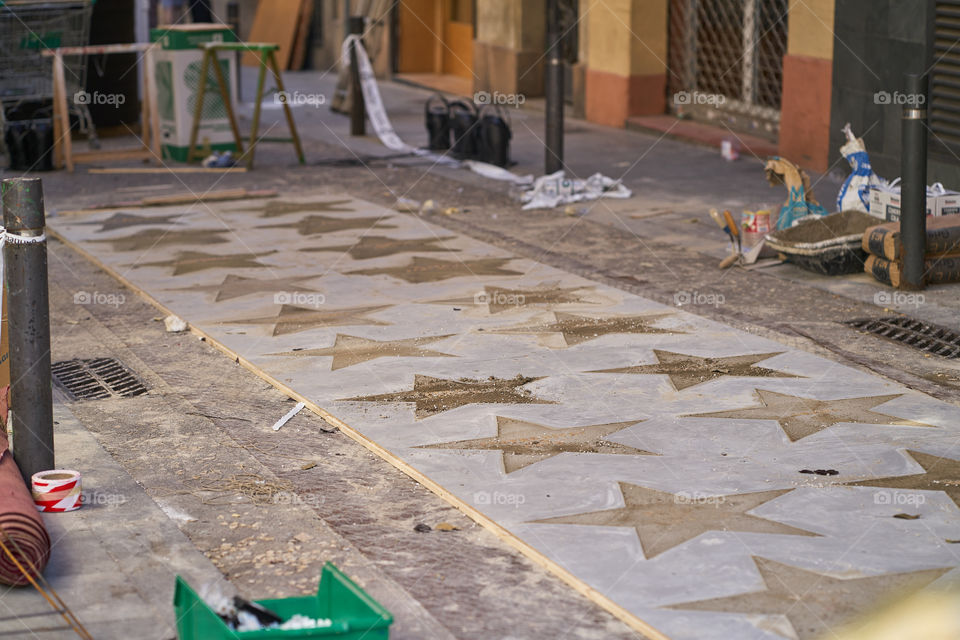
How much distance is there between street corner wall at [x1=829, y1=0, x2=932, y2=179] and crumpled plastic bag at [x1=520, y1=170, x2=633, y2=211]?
195cm

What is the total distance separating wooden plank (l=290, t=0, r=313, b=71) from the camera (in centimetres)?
2230

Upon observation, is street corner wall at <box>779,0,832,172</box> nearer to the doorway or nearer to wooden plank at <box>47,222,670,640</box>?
wooden plank at <box>47,222,670,640</box>

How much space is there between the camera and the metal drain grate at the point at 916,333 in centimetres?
628

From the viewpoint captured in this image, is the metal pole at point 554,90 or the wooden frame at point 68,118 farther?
the wooden frame at point 68,118

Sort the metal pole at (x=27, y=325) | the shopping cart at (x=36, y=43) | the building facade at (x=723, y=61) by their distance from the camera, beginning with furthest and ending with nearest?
the shopping cart at (x=36, y=43) < the building facade at (x=723, y=61) < the metal pole at (x=27, y=325)

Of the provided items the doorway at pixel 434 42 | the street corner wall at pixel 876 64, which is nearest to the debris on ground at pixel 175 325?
the street corner wall at pixel 876 64

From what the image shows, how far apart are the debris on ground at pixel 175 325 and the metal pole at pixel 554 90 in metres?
4.67

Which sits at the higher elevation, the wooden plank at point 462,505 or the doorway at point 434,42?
the doorway at point 434,42

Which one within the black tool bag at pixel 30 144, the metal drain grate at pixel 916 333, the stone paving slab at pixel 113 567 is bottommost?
the stone paving slab at pixel 113 567

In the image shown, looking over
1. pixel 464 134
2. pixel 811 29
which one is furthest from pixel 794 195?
pixel 464 134

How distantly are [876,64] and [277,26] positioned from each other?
1431 centimetres

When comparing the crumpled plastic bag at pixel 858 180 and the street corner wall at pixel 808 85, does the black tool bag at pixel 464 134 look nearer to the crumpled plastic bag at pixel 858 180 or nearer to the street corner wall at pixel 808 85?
the street corner wall at pixel 808 85

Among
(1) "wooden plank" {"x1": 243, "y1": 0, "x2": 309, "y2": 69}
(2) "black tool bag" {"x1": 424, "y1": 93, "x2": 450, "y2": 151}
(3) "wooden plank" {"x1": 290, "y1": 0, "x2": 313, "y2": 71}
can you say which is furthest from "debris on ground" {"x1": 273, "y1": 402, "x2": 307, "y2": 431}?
(3) "wooden plank" {"x1": 290, "y1": 0, "x2": 313, "y2": 71}

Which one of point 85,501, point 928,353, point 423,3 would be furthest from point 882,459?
point 423,3
